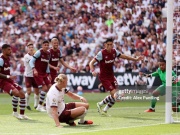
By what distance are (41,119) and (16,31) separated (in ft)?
76.0

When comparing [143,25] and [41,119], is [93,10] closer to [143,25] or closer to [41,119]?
[143,25]

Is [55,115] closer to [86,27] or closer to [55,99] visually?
[55,99]

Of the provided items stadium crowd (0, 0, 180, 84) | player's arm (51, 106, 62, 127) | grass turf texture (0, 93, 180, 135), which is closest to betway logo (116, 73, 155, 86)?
stadium crowd (0, 0, 180, 84)

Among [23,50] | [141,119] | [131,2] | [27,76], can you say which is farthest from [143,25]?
[141,119]

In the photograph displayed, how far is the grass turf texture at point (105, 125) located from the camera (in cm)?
1591

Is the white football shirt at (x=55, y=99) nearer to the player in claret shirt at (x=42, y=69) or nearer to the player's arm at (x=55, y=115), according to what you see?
the player's arm at (x=55, y=115)

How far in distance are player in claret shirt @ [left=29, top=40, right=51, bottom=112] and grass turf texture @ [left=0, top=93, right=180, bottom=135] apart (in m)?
0.71

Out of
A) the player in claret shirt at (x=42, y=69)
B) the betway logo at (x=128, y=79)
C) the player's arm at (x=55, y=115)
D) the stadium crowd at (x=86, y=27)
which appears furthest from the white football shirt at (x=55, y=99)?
the stadium crowd at (x=86, y=27)

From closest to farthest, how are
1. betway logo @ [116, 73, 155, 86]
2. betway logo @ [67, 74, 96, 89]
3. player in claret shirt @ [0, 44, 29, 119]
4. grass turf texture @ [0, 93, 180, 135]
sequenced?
grass turf texture @ [0, 93, 180, 135] < player in claret shirt @ [0, 44, 29, 119] < betway logo @ [116, 73, 155, 86] < betway logo @ [67, 74, 96, 89]


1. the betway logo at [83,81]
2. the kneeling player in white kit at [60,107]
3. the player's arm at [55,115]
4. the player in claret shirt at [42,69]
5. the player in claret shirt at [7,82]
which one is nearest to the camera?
the player's arm at [55,115]

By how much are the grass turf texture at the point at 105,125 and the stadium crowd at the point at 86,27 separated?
44.1ft

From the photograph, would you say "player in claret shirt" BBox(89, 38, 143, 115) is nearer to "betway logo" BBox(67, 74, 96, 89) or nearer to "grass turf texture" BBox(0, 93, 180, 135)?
"grass turf texture" BBox(0, 93, 180, 135)

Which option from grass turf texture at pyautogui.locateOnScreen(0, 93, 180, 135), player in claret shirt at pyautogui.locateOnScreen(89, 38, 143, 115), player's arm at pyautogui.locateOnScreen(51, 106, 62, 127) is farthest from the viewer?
player in claret shirt at pyautogui.locateOnScreen(89, 38, 143, 115)

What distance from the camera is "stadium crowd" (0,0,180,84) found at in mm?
37969
